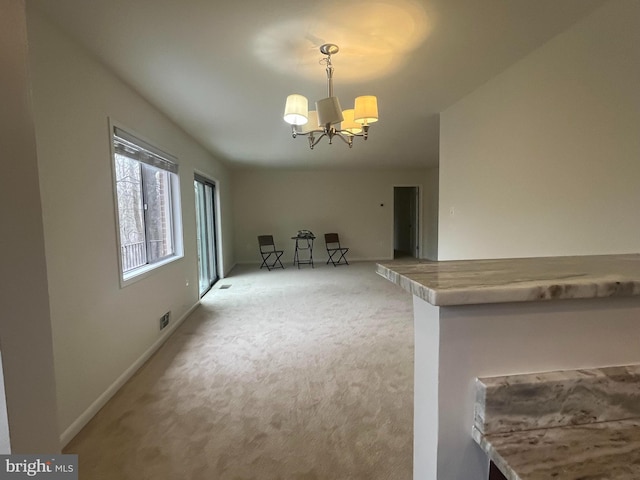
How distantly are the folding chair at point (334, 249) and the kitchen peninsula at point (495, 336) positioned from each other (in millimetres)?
6547

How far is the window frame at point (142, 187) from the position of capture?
7.23ft

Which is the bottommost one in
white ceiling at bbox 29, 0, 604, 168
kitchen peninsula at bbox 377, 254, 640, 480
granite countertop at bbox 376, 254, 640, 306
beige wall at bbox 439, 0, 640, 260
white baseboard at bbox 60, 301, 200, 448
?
white baseboard at bbox 60, 301, 200, 448

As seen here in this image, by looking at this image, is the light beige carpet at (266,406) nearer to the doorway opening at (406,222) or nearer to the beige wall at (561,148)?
the beige wall at (561,148)

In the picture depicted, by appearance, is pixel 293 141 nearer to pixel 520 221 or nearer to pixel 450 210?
pixel 450 210

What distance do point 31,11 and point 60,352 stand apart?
1696 millimetres

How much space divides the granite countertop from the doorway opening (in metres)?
7.31

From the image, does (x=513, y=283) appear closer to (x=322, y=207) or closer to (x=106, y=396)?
(x=106, y=396)

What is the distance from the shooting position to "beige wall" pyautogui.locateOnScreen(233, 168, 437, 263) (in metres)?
7.40

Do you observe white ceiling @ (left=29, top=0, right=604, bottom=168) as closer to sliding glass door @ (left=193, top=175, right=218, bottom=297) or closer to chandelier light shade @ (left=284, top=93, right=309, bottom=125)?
chandelier light shade @ (left=284, top=93, right=309, bottom=125)

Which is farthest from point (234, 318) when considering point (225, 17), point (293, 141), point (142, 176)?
point (225, 17)

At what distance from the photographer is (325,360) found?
98.8 inches

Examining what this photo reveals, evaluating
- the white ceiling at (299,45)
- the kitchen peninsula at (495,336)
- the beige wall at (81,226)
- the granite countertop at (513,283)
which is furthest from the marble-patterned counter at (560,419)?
the beige wall at (81,226)

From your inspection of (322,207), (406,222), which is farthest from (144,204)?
(406,222)

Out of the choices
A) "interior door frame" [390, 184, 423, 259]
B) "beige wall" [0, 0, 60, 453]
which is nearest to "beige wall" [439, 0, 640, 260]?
"beige wall" [0, 0, 60, 453]
